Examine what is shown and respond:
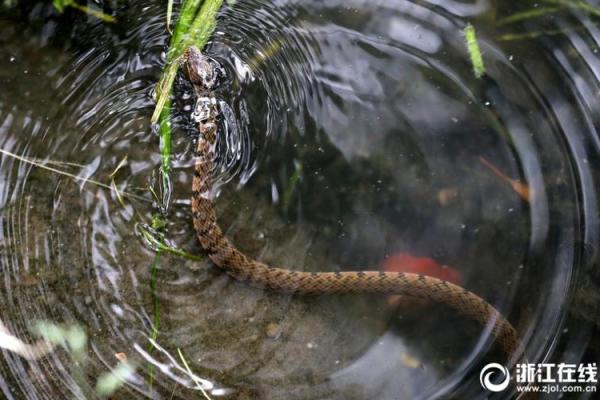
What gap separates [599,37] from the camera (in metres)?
4.82

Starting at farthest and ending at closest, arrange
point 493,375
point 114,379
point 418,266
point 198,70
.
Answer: point 418,266 < point 198,70 < point 493,375 < point 114,379

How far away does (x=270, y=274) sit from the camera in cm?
420

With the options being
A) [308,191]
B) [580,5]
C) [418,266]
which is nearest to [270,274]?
[308,191]

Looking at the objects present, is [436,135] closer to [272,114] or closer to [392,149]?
[392,149]

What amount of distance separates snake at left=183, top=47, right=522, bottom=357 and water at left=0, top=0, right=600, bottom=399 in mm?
81

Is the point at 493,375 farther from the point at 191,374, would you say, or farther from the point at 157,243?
the point at 157,243

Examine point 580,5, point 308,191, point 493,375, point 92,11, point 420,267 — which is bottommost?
point 493,375

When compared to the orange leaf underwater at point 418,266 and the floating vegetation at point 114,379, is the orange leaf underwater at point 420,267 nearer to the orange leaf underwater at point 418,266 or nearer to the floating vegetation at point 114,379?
the orange leaf underwater at point 418,266

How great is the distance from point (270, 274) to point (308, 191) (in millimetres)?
653

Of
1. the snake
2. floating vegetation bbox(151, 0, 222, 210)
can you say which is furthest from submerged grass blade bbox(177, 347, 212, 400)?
floating vegetation bbox(151, 0, 222, 210)

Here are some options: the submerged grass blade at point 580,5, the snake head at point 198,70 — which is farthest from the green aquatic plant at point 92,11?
the submerged grass blade at point 580,5

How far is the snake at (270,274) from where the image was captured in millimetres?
4191

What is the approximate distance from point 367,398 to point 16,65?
3.27 metres

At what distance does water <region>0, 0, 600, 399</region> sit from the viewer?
4.06 meters
